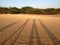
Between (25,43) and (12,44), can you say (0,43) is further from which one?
(25,43)

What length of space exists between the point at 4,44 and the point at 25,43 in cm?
85

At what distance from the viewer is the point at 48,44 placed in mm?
6477

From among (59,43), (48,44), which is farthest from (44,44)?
(59,43)

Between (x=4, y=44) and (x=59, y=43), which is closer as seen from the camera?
(x=4, y=44)

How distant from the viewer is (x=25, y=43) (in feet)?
21.5

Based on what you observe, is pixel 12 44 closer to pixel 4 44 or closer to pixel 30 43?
pixel 4 44

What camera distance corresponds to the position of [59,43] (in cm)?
662

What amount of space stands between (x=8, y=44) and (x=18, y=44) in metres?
0.39

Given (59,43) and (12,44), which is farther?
(59,43)

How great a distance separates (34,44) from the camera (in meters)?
6.36

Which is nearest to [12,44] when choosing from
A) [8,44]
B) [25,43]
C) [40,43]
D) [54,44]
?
[8,44]

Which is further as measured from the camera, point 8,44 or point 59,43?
point 59,43

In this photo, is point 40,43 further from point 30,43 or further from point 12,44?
point 12,44

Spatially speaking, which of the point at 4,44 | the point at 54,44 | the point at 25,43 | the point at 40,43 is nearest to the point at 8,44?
the point at 4,44
